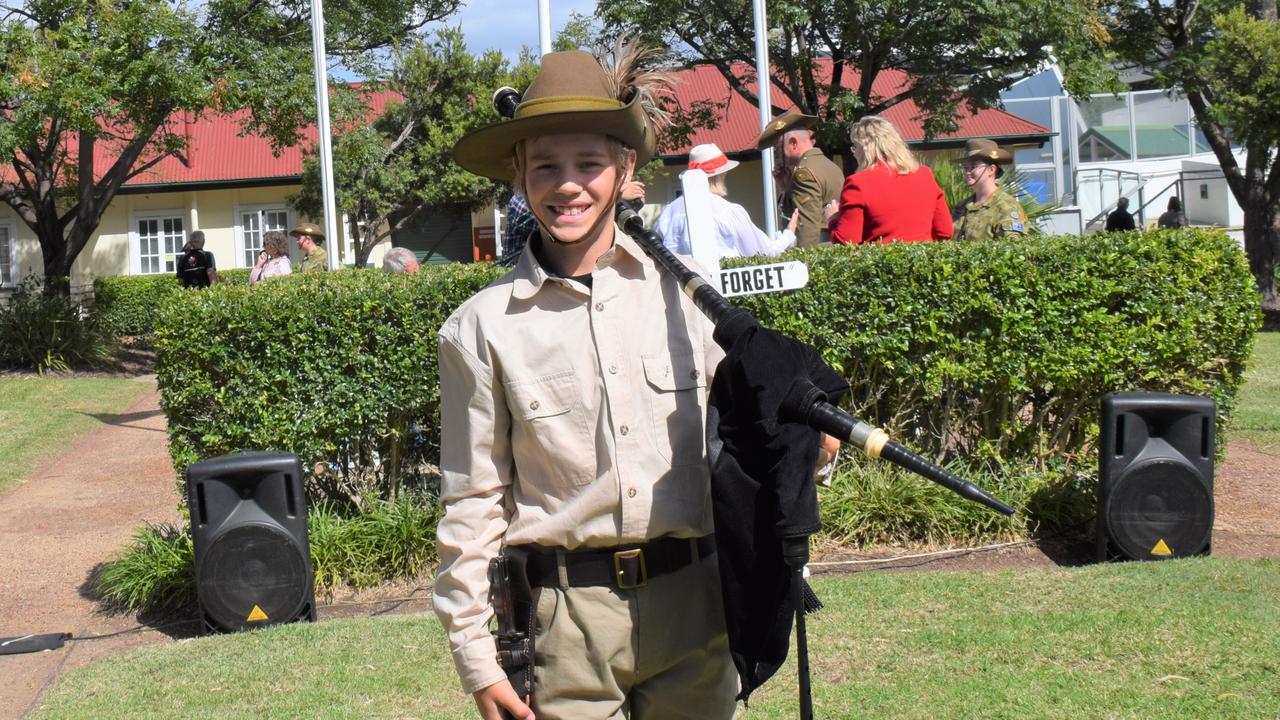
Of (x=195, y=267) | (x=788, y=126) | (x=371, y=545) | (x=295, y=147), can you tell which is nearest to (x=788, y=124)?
(x=788, y=126)

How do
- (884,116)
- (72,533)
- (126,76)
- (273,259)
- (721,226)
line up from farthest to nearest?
(884,116) → (126,76) → (273,259) → (72,533) → (721,226)

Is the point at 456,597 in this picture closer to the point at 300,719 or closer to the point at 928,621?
the point at 300,719

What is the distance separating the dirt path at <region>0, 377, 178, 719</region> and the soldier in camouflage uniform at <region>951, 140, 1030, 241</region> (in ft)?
18.1

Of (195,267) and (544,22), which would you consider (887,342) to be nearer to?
(544,22)

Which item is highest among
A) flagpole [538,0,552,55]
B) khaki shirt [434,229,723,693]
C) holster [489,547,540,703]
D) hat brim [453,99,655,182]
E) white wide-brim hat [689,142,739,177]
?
flagpole [538,0,552,55]

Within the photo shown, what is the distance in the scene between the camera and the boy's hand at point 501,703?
2.46 m

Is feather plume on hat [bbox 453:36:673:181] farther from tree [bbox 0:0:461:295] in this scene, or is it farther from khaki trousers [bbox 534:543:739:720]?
tree [bbox 0:0:461:295]

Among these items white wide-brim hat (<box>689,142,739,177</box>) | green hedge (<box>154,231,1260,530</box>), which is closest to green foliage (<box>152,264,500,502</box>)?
green hedge (<box>154,231,1260,530</box>)

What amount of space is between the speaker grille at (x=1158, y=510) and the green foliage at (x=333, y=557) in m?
3.62

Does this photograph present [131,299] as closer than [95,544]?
No

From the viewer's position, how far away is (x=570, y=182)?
2588 mm

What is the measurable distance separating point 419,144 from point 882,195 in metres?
22.6

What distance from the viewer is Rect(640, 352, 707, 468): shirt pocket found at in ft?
8.41

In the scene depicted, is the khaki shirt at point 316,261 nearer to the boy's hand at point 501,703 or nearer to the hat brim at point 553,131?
the hat brim at point 553,131
